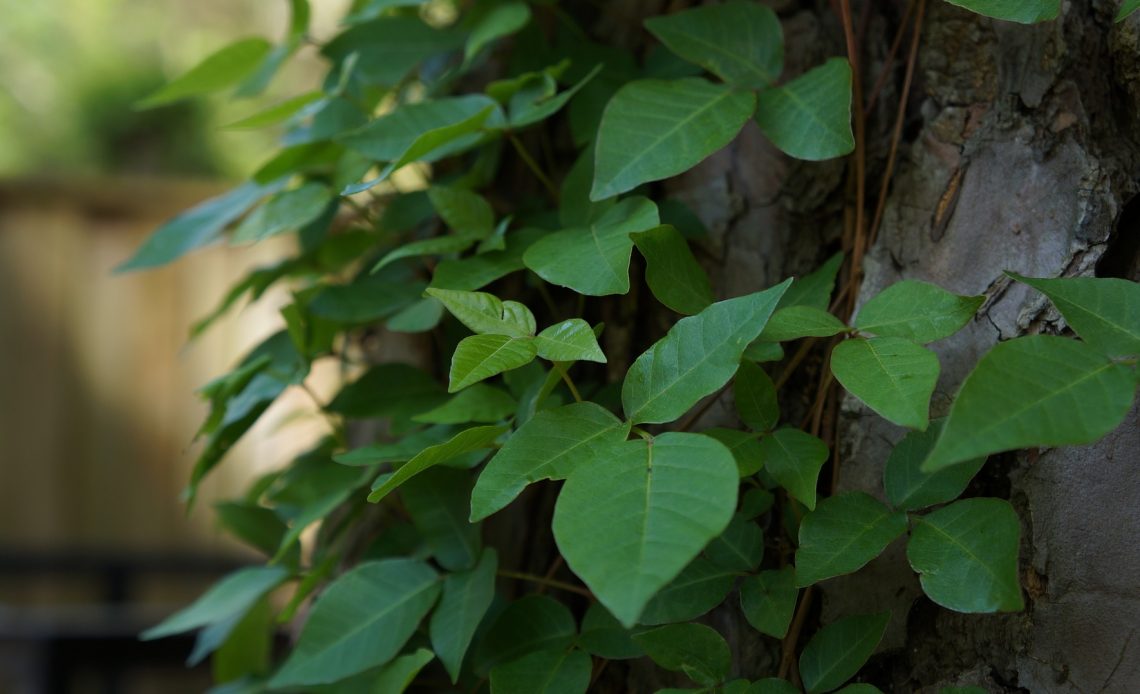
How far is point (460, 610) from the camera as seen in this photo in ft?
2.19

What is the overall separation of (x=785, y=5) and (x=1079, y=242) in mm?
319

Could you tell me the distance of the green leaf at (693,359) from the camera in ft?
1.71

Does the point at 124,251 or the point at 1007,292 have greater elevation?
the point at 1007,292

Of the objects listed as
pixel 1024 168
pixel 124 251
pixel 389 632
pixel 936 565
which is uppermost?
pixel 1024 168

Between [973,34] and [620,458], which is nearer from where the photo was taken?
[620,458]

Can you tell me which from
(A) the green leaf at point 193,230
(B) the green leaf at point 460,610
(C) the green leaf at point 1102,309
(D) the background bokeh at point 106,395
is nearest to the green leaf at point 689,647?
(B) the green leaf at point 460,610

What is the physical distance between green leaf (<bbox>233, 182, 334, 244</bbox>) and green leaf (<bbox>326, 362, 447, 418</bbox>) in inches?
5.7

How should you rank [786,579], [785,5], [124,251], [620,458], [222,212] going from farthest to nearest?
[124,251]
[222,212]
[785,5]
[786,579]
[620,458]

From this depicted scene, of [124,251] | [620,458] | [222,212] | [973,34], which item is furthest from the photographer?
[124,251]

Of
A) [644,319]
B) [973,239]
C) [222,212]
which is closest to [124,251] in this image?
[222,212]

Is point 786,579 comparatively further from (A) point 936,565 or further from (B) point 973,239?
(B) point 973,239

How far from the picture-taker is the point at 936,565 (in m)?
0.53

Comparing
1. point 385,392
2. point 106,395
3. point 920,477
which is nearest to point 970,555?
point 920,477

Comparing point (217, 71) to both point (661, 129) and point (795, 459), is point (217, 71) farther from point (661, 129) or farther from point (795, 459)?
point (795, 459)
